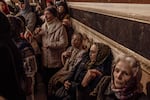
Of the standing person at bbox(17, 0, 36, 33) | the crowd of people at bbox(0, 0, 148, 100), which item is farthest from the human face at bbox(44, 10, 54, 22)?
the standing person at bbox(17, 0, 36, 33)

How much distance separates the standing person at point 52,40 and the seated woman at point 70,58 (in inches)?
12.9

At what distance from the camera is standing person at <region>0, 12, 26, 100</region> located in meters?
1.88

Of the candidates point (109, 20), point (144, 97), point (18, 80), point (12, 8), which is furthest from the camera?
point (12, 8)

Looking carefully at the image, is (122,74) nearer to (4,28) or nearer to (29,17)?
(4,28)

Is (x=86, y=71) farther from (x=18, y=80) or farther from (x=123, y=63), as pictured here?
(x=18, y=80)

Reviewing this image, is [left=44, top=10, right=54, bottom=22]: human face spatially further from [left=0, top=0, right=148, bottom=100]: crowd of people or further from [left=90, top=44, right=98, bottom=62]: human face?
[left=90, top=44, right=98, bottom=62]: human face

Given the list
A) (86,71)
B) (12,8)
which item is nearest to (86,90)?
(86,71)

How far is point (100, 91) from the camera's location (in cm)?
291

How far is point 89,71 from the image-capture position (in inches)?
125

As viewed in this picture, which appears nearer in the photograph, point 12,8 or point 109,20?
point 109,20

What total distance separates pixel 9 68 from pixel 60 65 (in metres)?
2.45

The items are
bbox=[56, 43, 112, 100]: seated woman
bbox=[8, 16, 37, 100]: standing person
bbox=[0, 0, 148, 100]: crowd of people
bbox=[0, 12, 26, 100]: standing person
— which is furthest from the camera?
bbox=[56, 43, 112, 100]: seated woman

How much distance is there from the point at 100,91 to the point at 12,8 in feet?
15.3

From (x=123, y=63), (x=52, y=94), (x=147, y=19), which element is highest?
(x=147, y=19)
